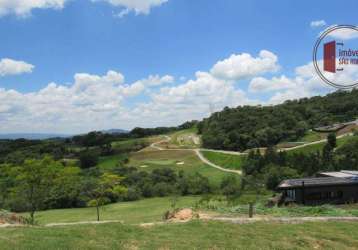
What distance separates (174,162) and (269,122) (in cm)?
3351

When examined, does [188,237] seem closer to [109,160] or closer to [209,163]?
[209,163]

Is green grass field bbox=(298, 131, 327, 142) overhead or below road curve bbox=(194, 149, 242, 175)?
overhead

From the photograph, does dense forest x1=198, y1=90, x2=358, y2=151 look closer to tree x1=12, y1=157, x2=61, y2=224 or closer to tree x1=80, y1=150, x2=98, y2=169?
tree x1=80, y1=150, x2=98, y2=169

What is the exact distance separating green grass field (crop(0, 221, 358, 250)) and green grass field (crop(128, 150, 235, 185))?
5451 cm

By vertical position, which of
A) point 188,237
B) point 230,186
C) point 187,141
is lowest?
point 230,186

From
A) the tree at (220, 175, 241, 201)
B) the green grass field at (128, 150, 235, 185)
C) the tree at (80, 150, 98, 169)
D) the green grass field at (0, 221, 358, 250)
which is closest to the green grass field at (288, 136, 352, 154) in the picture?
the green grass field at (128, 150, 235, 185)

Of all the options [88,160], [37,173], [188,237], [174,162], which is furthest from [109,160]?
[188,237]

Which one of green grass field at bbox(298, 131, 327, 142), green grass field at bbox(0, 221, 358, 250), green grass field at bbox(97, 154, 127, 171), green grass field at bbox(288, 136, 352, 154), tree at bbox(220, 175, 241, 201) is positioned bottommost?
tree at bbox(220, 175, 241, 201)

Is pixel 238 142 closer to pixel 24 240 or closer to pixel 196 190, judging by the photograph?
pixel 196 190

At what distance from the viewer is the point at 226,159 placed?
84.0 m

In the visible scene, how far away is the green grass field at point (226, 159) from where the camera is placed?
77375mm

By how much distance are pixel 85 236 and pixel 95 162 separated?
87.8m

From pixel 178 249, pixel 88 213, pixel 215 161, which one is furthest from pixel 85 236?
pixel 215 161

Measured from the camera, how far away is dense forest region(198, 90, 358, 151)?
9844 cm
